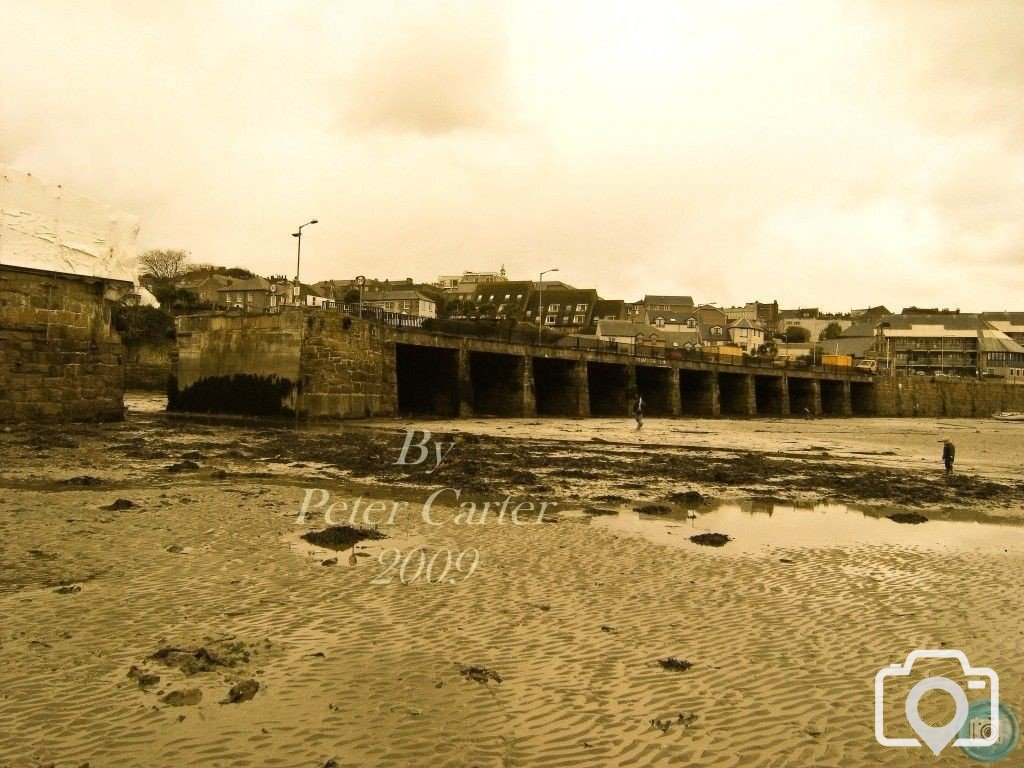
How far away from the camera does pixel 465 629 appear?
621 cm

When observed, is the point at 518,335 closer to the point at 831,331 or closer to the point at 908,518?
the point at 908,518

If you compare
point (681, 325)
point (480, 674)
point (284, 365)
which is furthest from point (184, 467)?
point (681, 325)

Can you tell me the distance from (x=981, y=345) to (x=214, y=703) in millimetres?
158817

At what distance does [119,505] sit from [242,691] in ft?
23.4

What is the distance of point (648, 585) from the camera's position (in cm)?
787

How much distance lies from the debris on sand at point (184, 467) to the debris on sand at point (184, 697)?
11.3 m

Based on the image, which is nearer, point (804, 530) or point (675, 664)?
point (675, 664)

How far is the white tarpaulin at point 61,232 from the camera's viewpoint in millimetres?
23656

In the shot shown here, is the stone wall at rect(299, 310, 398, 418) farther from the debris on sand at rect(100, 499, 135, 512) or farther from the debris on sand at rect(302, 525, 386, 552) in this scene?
the debris on sand at rect(302, 525, 386, 552)

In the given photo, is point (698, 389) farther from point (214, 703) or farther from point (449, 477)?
point (214, 703)

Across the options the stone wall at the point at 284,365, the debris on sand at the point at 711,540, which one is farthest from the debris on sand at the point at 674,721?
the stone wall at the point at 284,365

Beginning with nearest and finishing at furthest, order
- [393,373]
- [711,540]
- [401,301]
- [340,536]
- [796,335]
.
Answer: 1. [340,536]
2. [711,540]
3. [393,373]
4. [401,301]
5. [796,335]

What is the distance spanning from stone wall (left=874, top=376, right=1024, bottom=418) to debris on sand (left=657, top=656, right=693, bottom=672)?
9007 centimetres

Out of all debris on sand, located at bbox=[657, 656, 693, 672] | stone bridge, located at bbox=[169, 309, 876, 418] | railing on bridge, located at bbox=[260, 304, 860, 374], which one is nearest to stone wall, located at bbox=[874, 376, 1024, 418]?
railing on bridge, located at bbox=[260, 304, 860, 374]
